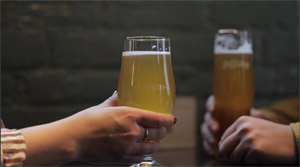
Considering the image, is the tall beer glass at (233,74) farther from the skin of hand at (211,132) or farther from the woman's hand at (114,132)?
the woman's hand at (114,132)

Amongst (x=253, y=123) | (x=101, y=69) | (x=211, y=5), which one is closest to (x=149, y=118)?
(x=253, y=123)

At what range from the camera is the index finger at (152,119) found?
0.91 m

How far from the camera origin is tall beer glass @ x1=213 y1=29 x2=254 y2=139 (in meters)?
1.38

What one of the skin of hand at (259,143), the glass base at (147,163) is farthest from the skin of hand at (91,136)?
the skin of hand at (259,143)

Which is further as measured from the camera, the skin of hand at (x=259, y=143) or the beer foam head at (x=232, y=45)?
the beer foam head at (x=232, y=45)

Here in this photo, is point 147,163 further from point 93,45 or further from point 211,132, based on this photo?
point 93,45

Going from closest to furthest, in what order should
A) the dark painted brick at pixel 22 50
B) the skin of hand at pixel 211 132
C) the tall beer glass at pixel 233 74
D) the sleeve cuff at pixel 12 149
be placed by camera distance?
the sleeve cuff at pixel 12 149 < the tall beer glass at pixel 233 74 < the skin of hand at pixel 211 132 < the dark painted brick at pixel 22 50

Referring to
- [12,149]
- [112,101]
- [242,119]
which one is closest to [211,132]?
[242,119]

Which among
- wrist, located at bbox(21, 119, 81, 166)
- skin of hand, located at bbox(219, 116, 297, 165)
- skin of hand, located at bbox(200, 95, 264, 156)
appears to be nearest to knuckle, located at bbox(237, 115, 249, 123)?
skin of hand, located at bbox(219, 116, 297, 165)

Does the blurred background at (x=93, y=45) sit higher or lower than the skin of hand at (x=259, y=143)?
higher

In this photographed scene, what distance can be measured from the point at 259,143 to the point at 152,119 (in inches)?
19.8

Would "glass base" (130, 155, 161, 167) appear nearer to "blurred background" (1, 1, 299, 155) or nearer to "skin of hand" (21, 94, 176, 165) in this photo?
"skin of hand" (21, 94, 176, 165)

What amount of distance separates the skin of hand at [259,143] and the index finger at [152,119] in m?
0.44

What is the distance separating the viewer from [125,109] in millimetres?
898
